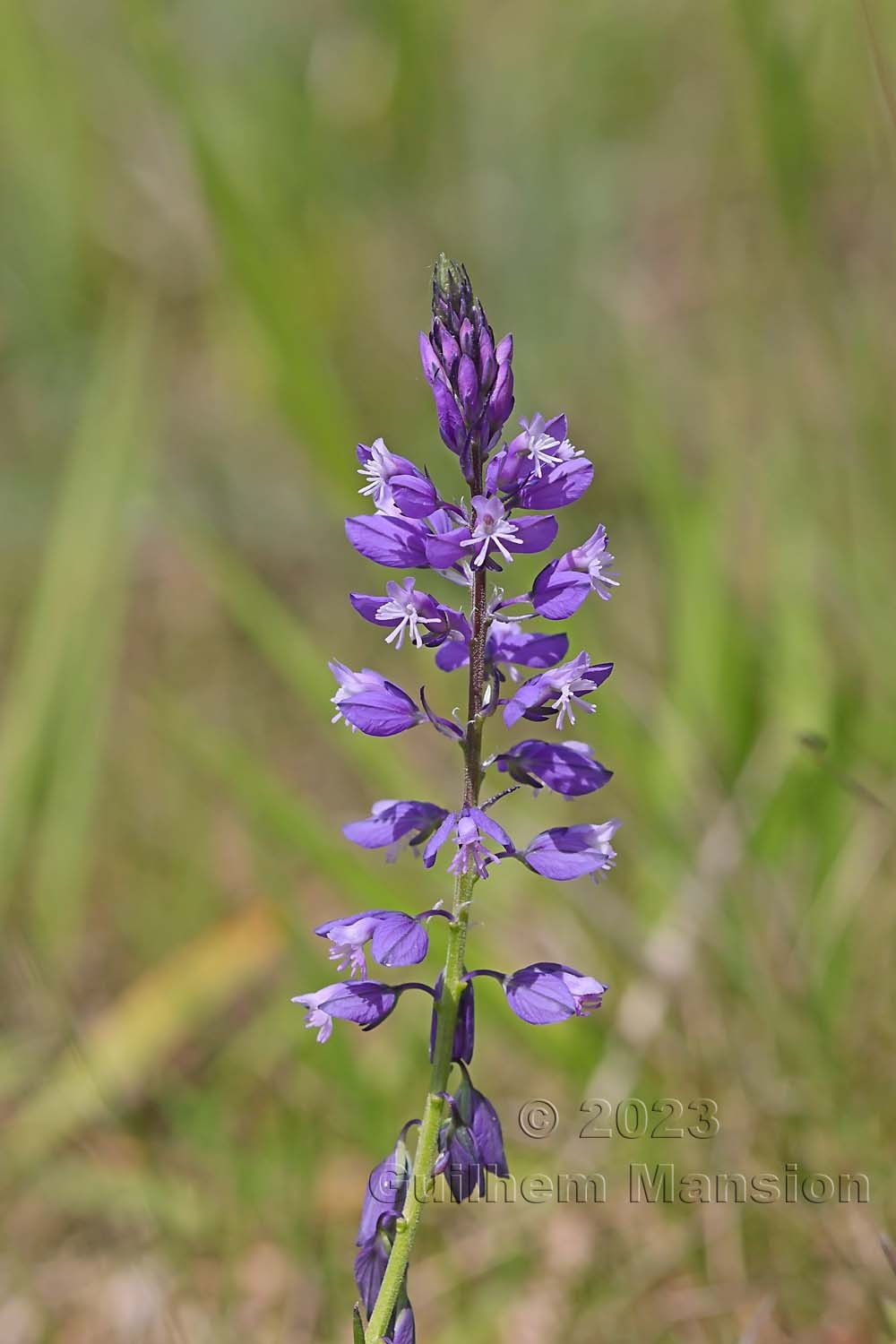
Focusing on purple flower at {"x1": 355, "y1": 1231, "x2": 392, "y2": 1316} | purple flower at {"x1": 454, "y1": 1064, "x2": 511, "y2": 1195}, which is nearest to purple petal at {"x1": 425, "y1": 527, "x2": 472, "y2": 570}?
purple flower at {"x1": 454, "y1": 1064, "x2": 511, "y2": 1195}

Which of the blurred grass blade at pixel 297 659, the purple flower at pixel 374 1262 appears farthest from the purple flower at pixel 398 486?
the blurred grass blade at pixel 297 659

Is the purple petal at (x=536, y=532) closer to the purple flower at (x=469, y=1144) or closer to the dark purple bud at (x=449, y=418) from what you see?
the dark purple bud at (x=449, y=418)

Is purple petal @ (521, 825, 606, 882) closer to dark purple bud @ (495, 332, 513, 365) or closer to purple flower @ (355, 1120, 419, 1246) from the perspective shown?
purple flower @ (355, 1120, 419, 1246)

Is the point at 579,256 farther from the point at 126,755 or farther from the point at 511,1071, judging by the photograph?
the point at 511,1071

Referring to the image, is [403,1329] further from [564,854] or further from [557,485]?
[557,485]

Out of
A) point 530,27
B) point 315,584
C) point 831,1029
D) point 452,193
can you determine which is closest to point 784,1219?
point 831,1029

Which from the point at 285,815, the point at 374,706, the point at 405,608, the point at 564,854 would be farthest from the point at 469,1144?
the point at 285,815

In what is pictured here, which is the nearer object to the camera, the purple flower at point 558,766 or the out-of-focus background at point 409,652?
the purple flower at point 558,766
